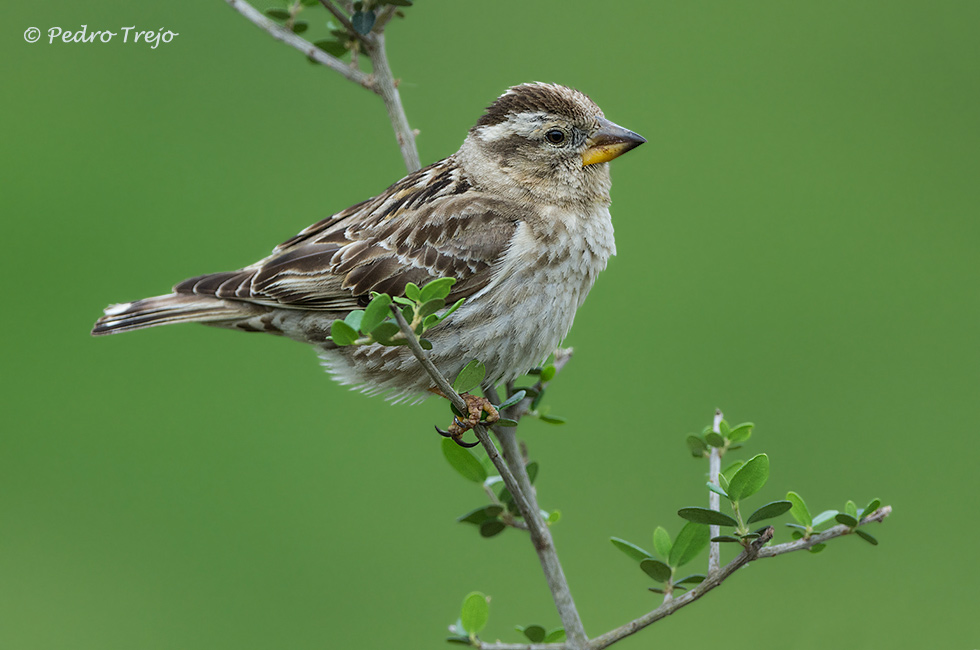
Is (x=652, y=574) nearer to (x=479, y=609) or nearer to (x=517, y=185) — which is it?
(x=479, y=609)

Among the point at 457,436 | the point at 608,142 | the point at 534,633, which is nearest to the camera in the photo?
the point at 534,633

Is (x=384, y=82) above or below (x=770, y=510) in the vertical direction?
above

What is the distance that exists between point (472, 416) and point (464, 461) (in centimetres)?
27

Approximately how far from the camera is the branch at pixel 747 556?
1.99 metres

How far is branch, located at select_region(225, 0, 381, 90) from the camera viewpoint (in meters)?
2.94

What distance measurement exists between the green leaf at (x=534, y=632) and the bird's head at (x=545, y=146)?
1556 millimetres

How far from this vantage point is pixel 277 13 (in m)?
3.09

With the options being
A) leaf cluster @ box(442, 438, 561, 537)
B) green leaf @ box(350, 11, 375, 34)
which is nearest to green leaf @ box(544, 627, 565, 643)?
leaf cluster @ box(442, 438, 561, 537)

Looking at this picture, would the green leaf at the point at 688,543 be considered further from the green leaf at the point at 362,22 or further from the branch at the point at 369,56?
the green leaf at the point at 362,22

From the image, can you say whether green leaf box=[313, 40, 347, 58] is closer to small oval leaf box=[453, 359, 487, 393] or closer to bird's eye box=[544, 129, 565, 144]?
bird's eye box=[544, 129, 565, 144]

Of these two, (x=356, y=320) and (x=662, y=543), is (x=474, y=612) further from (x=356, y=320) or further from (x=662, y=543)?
(x=356, y=320)

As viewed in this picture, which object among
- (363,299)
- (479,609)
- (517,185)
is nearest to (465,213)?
(517,185)

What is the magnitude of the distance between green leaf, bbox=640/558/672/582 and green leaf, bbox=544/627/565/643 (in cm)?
35

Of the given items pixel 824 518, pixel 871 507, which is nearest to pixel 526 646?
pixel 824 518
